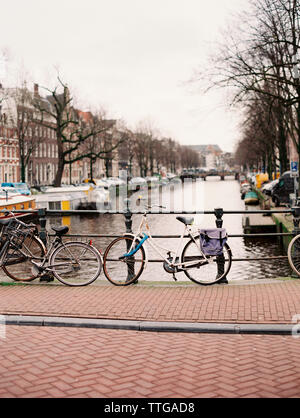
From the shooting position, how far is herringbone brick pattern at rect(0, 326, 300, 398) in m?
3.93

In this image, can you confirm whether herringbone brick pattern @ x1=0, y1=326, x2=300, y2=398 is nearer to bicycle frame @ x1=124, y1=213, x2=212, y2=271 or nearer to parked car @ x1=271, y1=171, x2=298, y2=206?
bicycle frame @ x1=124, y1=213, x2=212, y2=271

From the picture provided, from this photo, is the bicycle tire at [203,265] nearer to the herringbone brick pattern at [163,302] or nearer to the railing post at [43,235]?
the herringbone brick pattern at [163,302]

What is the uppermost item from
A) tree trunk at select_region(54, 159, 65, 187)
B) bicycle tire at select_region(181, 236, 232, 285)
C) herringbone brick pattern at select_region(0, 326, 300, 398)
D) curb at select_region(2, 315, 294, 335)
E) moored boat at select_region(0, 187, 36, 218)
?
tree trunk at select_region(54, 159, 65, 187)

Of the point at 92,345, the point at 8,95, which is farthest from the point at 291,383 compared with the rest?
the point at 8,95

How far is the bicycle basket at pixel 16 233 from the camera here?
7.74 metres

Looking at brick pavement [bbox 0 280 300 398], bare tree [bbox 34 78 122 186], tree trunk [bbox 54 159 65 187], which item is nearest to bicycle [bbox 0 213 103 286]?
brick pavement [bbox 0 280 300 398]

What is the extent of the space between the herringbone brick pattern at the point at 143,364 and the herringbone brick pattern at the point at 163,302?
46 centimetres

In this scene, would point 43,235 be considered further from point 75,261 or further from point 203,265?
point 203,265

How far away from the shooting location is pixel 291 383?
13.3ft

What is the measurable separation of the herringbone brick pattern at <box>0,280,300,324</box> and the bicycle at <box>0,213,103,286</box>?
9.2 inches

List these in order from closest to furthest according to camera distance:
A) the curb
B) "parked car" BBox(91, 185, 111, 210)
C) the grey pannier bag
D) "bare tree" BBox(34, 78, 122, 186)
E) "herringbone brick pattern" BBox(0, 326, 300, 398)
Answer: "herringbone brick pattern" BBox(0, 326, 300, 398), the curb, the grey pannier bag, "parked car" BBox(91, 185, 111, 210), "bare tree" BBox(34, 78, 122, 186)

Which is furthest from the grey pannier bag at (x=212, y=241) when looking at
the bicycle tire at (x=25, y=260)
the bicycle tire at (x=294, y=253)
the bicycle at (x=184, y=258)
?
the bicycle tire at (x=25, y=260)

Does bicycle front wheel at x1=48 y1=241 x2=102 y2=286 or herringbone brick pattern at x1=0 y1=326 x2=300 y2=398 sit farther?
Answer: bicycle front wheel at x1=48 y1=241 x2=102 y2=286
